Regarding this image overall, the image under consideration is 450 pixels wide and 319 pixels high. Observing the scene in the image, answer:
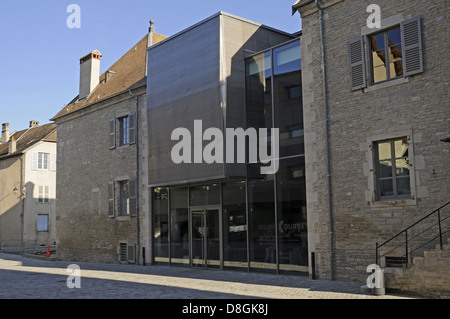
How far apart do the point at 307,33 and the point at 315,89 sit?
167 cm

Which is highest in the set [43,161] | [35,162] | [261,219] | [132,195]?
[43,161]

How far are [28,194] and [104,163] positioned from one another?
17.8 metres

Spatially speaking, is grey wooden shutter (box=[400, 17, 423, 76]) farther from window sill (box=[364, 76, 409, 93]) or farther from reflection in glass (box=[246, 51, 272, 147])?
reflection in glass (box=[246, 51, 272, 147])

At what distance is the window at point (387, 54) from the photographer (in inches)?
454

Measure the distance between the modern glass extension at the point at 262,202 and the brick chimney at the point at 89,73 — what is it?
420 inches

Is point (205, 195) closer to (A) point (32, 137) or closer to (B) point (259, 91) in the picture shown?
(B) point (259, 91)

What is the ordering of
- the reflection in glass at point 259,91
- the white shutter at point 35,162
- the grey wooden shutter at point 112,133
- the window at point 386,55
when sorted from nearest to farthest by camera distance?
1. the window at point 386,55
2. the reflection in glass at point 259,91
3. the grey wooden shutter at point 112,133
4. the white shutter at point 35,162

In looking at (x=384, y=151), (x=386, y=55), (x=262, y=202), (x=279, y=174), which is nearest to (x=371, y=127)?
(x=384, y=151)

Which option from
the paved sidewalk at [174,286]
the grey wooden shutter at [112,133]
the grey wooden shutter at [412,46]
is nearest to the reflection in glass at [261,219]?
the paved sidewalk at [174,286]

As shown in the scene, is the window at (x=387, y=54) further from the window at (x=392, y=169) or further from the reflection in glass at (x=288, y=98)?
the reflection in glass at (x=288, y=98)

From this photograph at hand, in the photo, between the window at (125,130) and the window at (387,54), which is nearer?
the window at (387,54)

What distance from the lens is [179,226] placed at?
18328 millimetres

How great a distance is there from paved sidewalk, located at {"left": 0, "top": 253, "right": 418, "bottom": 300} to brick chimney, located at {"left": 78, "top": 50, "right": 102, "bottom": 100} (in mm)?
11789
